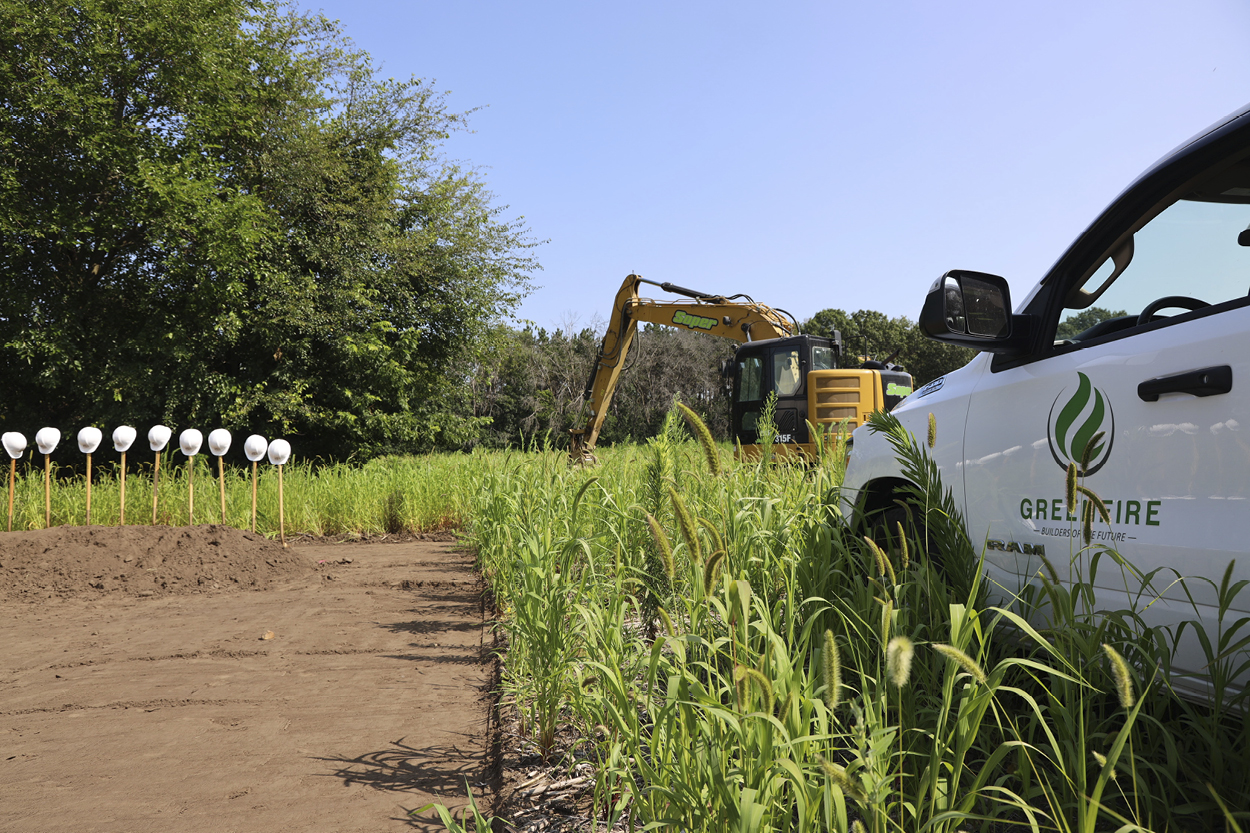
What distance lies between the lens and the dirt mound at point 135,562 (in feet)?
21.3

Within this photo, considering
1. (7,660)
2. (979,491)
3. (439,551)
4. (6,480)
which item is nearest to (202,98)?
(6,480)

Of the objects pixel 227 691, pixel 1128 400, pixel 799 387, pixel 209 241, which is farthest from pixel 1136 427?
pixel 209 241

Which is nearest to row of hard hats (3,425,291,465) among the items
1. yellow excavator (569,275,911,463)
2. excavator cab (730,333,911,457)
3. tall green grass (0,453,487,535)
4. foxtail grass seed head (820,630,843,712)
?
tall green grass (0,453,487,535)

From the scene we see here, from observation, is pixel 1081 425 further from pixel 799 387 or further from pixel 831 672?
pixel 799 387

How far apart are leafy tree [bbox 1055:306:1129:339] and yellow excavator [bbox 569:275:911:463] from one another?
6331 millimetres

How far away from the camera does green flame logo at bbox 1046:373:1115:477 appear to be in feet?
6.37

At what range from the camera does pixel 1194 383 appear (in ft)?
5.56

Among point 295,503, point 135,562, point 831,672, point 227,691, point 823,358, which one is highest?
point 823,358

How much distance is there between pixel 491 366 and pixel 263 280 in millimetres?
5901

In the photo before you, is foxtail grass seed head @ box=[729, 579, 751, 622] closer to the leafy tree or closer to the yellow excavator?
the leafy tree

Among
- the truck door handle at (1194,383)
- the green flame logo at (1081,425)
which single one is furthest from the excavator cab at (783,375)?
the truck door handle at (1194,383)

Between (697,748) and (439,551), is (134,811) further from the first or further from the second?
(439,551)

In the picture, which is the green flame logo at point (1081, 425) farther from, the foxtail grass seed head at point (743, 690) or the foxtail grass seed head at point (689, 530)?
the foxtail grass seed head at point (743, 690)

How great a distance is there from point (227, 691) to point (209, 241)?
39.5ft
